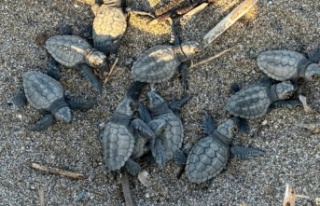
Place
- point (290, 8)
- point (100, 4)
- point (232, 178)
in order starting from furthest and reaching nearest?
1. point (100, 4)
2. point (290, 8)
3. point (232, 178)

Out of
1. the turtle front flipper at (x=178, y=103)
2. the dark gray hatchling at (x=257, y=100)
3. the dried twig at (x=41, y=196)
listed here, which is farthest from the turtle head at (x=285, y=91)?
the dried twig at (x=41, y=196)

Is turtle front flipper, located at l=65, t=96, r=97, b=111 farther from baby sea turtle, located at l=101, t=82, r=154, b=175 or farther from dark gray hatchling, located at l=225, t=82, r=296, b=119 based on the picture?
dark gray hatchling, located at l=225, t=82, r=296, b=119

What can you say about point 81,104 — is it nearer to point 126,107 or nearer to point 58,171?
point 126,107

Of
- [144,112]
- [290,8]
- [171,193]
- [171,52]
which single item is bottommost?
[171,193]

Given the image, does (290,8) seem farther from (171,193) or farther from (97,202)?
(97,202)

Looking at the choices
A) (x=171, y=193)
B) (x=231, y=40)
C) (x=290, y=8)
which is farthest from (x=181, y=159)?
(x=290, y=8)

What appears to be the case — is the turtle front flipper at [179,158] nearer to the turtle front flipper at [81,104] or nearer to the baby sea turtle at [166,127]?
the baby sea turtle at [166,127]

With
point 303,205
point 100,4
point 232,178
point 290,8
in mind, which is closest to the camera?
point 303,205
